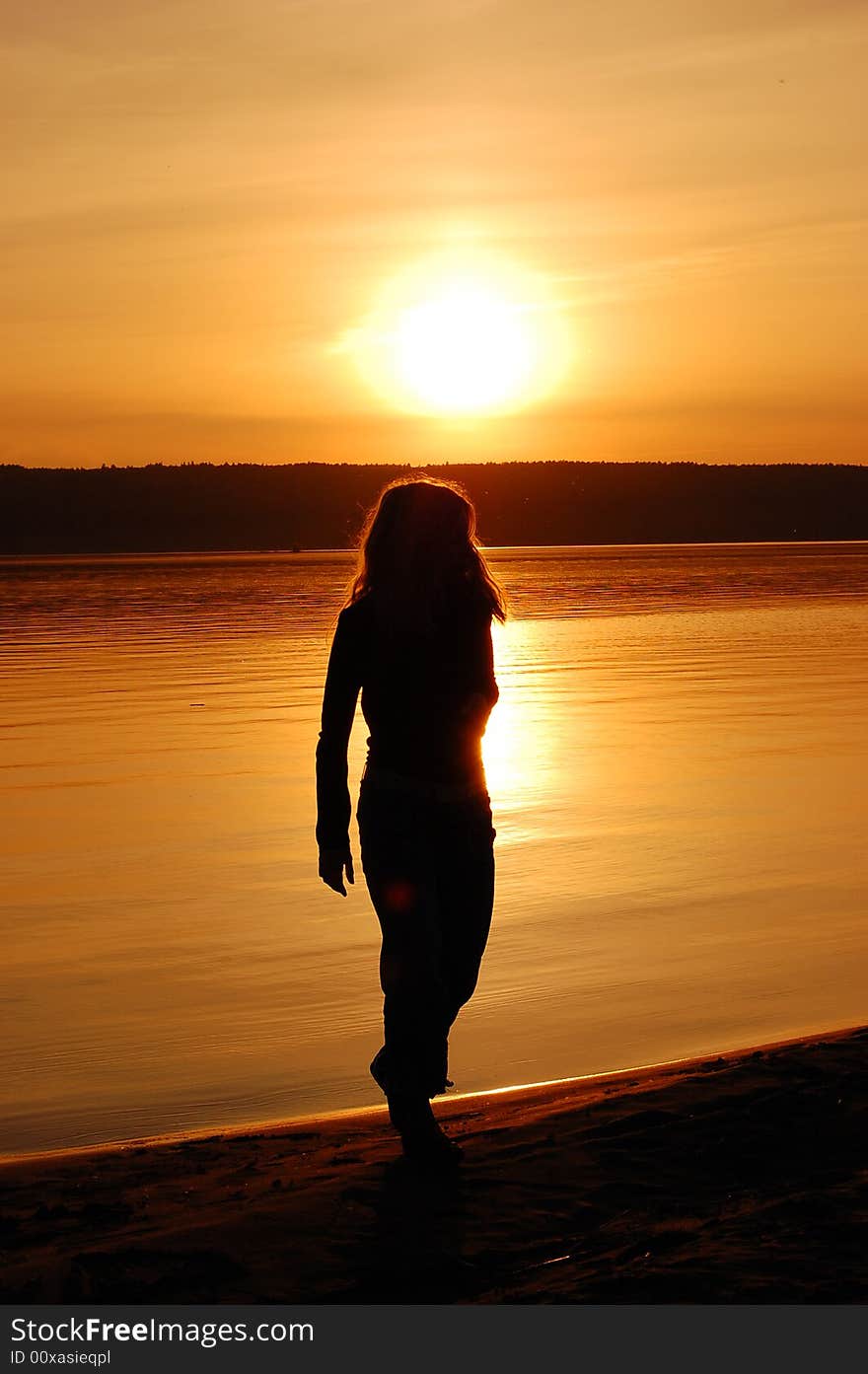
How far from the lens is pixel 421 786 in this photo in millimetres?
4480

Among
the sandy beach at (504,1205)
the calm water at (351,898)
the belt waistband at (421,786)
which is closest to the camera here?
the sandy beach at (504,1205)

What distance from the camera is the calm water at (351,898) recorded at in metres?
6.19

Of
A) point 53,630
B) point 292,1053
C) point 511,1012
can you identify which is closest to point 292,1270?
point 292,1053

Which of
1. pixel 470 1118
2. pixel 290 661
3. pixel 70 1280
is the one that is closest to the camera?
pixel 70 1280

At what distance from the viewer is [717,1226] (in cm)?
399

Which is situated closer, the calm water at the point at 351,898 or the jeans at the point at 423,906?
the jeans at the point at 423,906

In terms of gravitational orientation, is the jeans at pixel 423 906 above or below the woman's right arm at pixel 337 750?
below

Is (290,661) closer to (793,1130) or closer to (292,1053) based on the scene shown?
(292,1053)

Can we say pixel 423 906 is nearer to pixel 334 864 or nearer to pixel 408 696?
pixel 334 864

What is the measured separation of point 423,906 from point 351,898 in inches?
176

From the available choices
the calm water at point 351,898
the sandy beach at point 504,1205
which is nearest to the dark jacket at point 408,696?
the sandy beach at point 504,1205

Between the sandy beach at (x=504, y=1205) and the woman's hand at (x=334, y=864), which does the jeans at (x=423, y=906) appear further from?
the sandy beach at (x=504, y=1205)

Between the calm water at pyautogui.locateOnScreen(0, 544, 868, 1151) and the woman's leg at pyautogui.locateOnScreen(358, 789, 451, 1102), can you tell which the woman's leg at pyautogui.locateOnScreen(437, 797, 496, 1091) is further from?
the calm water at pyautogui.locateOnScreen(0, 544, 868, 1151)

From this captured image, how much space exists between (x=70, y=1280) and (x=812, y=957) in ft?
14.7
